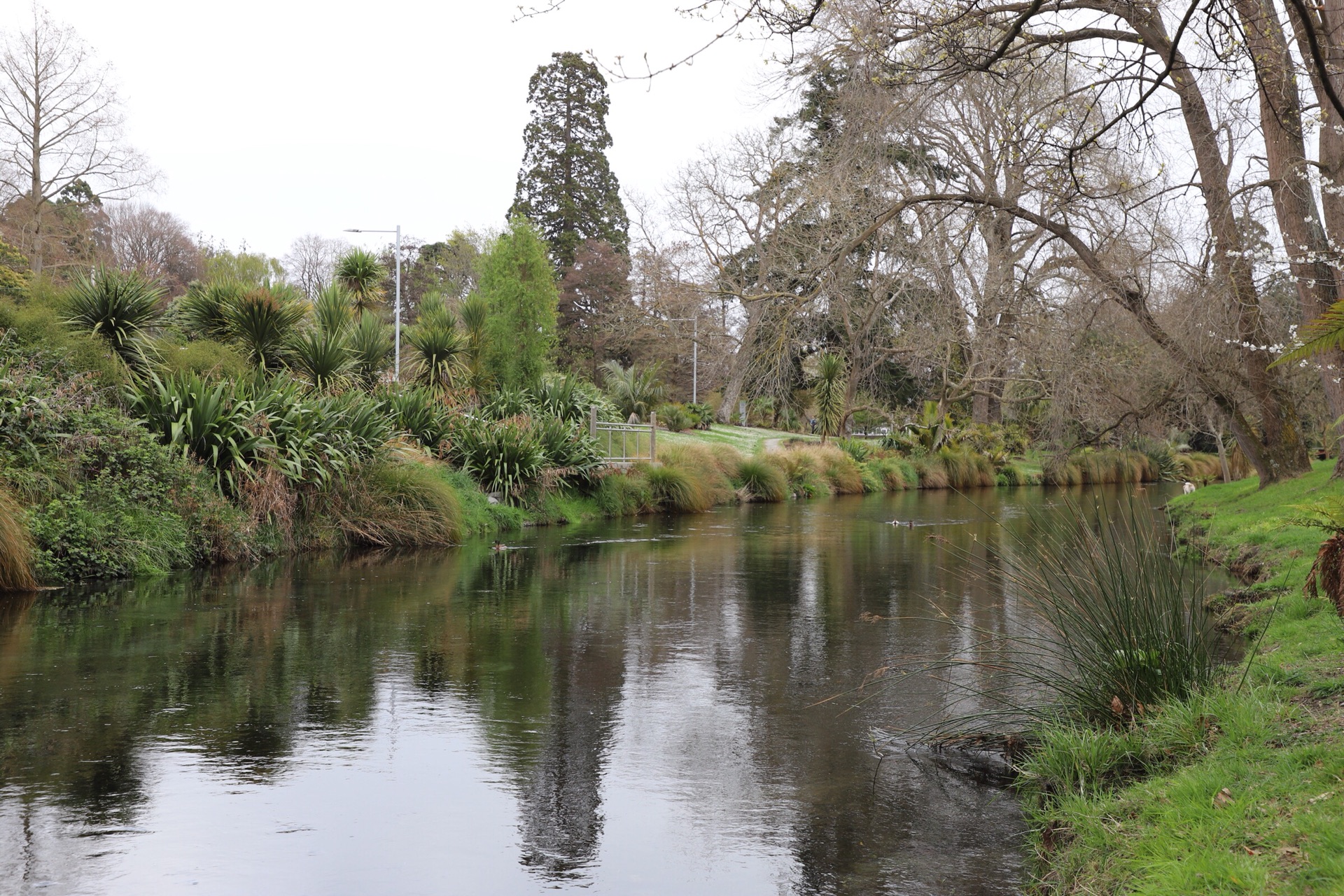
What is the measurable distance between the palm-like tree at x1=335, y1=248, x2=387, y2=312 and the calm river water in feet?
65.5

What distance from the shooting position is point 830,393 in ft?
139

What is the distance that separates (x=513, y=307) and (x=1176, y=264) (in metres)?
18.4

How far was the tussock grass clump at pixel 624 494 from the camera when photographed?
77.5ft

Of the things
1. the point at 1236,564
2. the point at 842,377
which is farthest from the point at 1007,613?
the point at 842,377

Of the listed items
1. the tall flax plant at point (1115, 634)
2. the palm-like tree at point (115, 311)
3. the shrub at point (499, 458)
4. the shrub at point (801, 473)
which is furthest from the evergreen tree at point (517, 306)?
the tall flax plant at point (1115, 634)

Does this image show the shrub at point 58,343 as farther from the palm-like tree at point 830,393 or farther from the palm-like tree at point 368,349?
the palm-like tree at point 830,393

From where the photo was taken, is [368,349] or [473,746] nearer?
[473,746]

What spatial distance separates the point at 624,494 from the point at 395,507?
7.83 metres

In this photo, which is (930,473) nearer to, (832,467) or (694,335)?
(832,467)

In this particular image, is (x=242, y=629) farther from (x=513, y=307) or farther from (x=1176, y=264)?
(x=513, y=307)

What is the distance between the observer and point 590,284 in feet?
184

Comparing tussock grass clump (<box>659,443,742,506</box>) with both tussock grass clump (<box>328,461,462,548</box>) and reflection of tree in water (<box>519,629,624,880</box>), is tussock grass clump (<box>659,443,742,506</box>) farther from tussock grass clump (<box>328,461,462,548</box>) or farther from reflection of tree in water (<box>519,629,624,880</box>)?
reflection of tree in water (<box>519,629,624,880</box>)

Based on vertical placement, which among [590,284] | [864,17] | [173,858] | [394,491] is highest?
[590,284]

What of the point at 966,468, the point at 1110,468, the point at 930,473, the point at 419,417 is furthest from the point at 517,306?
the point at 1110,468
